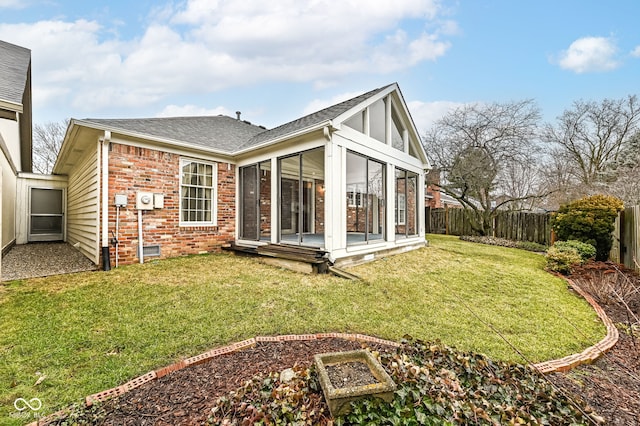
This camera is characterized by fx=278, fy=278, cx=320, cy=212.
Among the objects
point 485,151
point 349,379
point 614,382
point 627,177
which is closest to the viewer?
point 349,379

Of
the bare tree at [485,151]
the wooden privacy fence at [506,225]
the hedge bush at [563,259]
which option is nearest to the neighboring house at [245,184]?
the hedge bush at [563,259]

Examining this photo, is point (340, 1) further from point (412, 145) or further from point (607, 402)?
point (607, 402)

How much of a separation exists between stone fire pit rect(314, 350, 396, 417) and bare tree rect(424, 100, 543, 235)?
12.1 metres

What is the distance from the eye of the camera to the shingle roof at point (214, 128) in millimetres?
6398

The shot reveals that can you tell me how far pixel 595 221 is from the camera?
7.27m

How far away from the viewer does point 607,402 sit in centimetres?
220

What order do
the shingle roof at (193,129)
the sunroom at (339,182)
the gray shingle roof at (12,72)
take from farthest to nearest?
the shingle roof at (193,129)
the sunroom at (339,182)
the gray shingle roof at (12,72)

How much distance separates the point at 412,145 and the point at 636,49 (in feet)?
34.1

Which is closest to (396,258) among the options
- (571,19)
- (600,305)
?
(600,305)

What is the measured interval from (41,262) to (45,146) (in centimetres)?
1761

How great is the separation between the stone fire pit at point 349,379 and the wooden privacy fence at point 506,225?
12479 millimetres

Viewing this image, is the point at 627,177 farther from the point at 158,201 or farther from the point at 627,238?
the point at 158,201

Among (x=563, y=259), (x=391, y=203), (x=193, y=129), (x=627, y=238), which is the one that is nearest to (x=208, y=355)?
(x=391, y=203)

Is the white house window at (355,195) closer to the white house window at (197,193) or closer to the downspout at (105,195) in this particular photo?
the white house window at (197,193)
